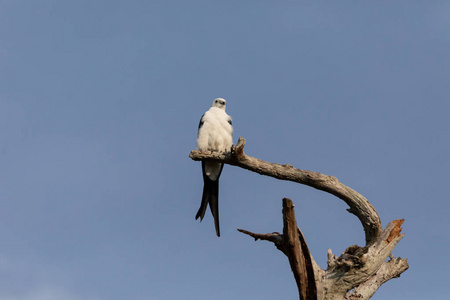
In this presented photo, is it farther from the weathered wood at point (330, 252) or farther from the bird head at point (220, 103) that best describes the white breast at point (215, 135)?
the weathered wood at point (330, 252)

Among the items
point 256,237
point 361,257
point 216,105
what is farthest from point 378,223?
point 216,105

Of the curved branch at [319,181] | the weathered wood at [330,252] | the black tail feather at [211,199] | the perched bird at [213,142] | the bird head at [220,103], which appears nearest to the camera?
the weathered wood at [330,252]

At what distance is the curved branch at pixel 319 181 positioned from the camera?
21.1ft

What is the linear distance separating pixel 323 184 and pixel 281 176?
56 cm

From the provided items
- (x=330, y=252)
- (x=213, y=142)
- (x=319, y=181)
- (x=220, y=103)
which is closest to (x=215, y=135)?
(x=213, y=142)

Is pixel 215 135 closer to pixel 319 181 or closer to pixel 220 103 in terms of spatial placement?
pixel 220 103

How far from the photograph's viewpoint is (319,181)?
6461mm

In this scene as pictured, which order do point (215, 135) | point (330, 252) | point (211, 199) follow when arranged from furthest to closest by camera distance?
1. point (215, 135)
2. point (211, 199)
3. point (330, 252)

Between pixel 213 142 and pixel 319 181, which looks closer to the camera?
pixel 319 181

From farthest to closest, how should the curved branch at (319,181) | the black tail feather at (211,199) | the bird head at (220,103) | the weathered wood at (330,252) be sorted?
the bird head at (220,103)
the black tail feather at (211,199)
the curved branch at (319,181)
the weathered wood at (330,252)

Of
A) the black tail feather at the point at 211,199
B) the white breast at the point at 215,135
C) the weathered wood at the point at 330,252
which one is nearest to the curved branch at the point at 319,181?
the weathered wood at the point at 330,252

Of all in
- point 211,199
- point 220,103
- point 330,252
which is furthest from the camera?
point 220,103

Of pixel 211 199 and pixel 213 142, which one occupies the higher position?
pixel 213 142

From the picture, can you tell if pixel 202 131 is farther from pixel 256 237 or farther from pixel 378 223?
pixel 378 223
